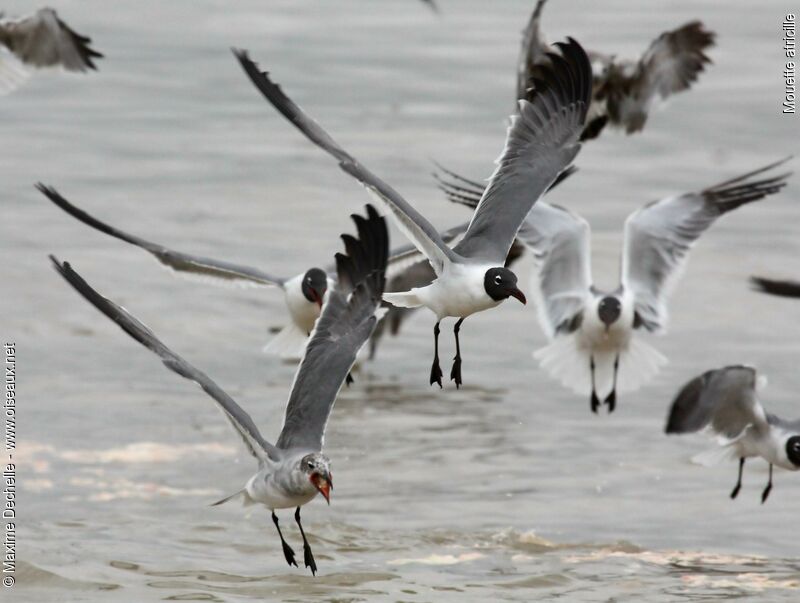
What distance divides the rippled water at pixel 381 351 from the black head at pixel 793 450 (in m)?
0.44

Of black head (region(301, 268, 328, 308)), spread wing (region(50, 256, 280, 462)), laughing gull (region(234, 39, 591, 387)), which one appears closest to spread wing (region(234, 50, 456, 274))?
laughing gull (region(234, 39, 591, 387))

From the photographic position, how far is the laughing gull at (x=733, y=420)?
9.73 metres

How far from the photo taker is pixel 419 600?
862 cm

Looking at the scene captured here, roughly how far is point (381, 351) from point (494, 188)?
4884mm

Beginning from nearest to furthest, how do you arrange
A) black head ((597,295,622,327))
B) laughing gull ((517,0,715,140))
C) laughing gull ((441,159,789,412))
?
black head ((597,295,622,327)) → laughing gull ((441,159,789,412)) → laughing gull ((517,0,715,140))

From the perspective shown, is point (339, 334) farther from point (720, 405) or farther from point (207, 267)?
point (207, 267)

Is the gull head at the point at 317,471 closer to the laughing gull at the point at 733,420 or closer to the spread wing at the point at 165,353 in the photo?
the spread wing at the point at 165,353

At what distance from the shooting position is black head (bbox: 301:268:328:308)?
10.6m

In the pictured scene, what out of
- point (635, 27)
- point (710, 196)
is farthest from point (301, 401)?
point (635, 27)

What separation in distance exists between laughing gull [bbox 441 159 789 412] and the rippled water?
53cm

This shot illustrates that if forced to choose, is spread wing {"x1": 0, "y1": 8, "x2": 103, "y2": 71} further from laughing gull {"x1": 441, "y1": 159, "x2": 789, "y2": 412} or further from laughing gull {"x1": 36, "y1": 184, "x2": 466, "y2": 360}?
laughing gull {"x1": 441, "y1": 159, "x2": 789, "y2": 412}

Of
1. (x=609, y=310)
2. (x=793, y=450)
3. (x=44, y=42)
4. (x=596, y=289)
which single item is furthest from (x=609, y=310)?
(x=44, y=42)

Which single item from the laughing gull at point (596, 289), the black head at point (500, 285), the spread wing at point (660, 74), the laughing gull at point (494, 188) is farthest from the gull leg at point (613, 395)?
the black head at point (500, 285)

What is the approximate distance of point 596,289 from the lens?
37.1 ft
